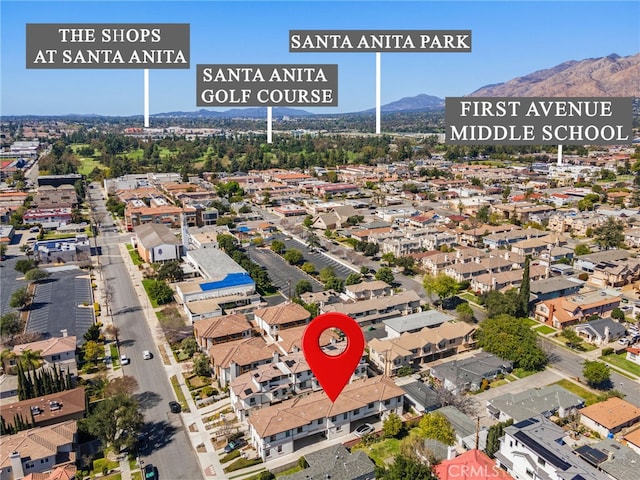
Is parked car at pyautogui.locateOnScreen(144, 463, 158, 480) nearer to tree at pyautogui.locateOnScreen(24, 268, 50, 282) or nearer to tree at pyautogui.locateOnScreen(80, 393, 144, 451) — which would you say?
tree at pyautogui.locateOnScreen(80, 393, 144, 451)

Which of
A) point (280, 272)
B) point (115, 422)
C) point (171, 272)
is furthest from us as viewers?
point (280, 272)

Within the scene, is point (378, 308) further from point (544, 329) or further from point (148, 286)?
point (148, 286)

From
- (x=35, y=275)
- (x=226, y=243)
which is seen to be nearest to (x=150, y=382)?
(x=35, y=275)

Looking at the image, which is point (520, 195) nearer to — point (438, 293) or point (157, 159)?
point (438, 293)

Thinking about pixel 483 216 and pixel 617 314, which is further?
pixel 483 216

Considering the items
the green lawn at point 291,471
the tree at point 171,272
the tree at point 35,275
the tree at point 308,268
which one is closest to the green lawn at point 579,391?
the green lawn at point 291,471

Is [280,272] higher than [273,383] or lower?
higher

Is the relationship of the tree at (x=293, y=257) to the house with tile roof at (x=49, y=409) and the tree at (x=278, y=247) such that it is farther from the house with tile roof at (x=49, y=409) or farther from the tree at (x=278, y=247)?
the house with tile roof at (x=49, y=409)

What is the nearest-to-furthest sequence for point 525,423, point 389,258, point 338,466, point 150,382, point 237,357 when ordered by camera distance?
point 338,466, point 525,423, point 237,357, point 150,382, point 389,258
